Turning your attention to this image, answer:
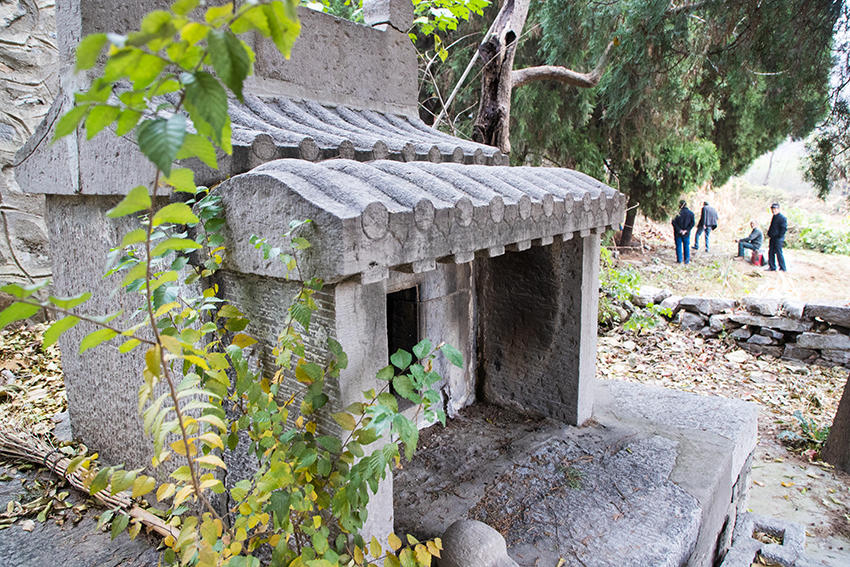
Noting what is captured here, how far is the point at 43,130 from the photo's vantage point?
107 inches

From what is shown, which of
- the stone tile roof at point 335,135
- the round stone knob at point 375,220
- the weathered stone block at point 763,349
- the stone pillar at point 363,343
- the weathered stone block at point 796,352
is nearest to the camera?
the round stone knob at point 375,220

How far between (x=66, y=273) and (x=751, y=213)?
715 inches

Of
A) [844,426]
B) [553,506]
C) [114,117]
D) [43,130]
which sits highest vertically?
[43,130]

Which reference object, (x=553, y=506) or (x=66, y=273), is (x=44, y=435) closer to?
(x=66, y=273)

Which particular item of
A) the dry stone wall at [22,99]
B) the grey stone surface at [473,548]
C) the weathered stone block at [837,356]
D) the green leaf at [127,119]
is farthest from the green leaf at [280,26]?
the weathered stone block at [837,356]

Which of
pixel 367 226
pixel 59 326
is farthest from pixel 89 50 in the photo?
pixel 367 226

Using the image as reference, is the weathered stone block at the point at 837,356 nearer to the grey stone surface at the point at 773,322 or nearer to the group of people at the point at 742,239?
the grey stone surface at the point at 773,322

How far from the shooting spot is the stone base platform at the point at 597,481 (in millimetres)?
2646

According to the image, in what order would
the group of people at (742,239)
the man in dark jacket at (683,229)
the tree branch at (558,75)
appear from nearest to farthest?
the tree branch at (558,75) < the group of people at (742,239) < the man in dark jacket at (683,229)

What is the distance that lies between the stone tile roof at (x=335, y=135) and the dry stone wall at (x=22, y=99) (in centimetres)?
440

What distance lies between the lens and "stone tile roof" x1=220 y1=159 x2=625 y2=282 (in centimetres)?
172

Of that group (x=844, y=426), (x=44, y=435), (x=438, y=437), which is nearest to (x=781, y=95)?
(x=844, y=426)

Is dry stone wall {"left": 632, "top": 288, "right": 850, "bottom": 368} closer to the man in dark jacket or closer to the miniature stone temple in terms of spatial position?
the man in dark jacket

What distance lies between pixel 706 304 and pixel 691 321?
31 centimetres
